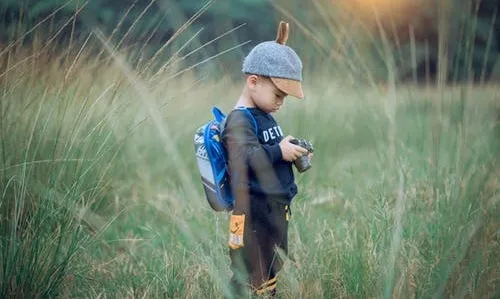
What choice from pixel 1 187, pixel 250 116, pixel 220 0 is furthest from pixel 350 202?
pixel 220 0

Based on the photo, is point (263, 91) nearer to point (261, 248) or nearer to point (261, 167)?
point (261, 167)

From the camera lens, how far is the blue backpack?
2.92m

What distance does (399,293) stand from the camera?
273cm

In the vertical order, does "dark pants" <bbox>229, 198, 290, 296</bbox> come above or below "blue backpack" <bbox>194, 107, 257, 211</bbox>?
below

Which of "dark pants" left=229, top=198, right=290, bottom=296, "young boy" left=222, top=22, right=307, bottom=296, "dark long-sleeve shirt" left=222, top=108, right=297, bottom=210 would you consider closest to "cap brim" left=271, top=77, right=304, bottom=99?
"young boy" left=222, top=22, right=307, bottom=296

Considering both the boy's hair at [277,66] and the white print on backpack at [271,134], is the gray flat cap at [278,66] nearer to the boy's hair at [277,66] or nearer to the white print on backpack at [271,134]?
the boy's hair at [277,66]

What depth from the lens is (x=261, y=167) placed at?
285cm

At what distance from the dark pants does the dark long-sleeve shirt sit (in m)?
0.05

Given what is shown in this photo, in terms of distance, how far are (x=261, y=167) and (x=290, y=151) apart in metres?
0.11

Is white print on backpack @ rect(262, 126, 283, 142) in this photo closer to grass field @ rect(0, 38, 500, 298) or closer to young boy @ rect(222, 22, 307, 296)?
young boy @ rect(222, 22, 307, 296)

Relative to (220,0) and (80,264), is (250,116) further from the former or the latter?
(220,0)

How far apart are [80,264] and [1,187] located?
49 cm

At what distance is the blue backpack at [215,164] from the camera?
9.59ft

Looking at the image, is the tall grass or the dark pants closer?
the tall grass
